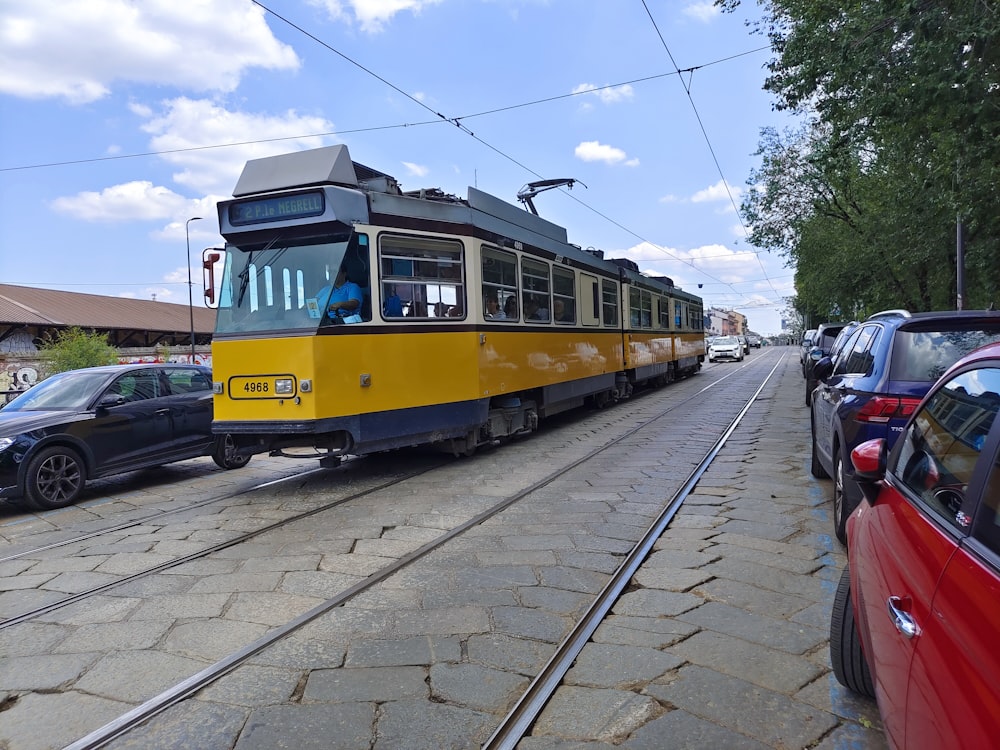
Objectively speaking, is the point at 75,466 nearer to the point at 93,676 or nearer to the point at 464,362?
the point at 464,362

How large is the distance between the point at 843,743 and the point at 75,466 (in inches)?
291

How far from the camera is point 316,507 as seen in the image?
6.48m

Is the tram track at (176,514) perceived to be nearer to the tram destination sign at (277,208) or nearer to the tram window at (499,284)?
the tram window at (499,284)

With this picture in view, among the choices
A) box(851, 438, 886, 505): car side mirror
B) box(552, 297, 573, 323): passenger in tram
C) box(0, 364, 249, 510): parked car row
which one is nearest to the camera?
box(851, 438, 886, 505): car side mirror

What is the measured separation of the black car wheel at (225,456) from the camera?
895cm

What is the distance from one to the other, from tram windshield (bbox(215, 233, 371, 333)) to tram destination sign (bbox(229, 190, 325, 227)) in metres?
0.25

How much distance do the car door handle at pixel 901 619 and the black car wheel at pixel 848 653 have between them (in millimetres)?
949

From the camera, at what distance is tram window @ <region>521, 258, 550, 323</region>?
9.93m

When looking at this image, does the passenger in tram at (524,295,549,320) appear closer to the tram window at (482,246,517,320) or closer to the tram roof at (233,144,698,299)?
the tram window at (482,246,517,320)

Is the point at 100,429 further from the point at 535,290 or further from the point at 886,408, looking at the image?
the point at 886,408

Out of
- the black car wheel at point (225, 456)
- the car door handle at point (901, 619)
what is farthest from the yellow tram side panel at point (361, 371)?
the car door handle at point (901, 619)

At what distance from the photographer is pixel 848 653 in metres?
2.81

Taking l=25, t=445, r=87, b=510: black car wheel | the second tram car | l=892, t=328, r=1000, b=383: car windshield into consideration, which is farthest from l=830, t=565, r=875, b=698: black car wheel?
l=25, t=445, r=87, b=510: black car wheel

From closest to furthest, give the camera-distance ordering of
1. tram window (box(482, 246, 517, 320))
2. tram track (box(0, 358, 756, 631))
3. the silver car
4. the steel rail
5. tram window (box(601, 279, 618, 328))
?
the steel rail, tram track (box(0, 358, 756, 631)), tram window (box(482, 246, 517, 320)), tram window (box(601, 279, 618, 328)), the silver car
